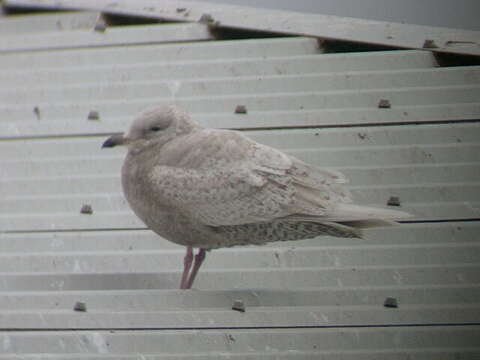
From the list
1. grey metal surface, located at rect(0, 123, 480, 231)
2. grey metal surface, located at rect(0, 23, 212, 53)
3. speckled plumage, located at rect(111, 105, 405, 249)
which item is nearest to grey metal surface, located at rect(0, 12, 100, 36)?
grey metal surface, located at rect(0, 23, 212, 53)

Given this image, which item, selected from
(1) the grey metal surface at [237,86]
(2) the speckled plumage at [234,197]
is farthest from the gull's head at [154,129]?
(1) the grey metal surface at [237,86]

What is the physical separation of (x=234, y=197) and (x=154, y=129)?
1.81 feet

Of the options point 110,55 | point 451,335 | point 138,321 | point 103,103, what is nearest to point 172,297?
point 138,321

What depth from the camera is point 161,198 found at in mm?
5168

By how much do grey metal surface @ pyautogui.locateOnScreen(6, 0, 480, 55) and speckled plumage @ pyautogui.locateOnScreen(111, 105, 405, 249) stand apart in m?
1.70

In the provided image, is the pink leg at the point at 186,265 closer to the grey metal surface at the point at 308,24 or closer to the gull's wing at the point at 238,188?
the gull's wing at the point at 238,188

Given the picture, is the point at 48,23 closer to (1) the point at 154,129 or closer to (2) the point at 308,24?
(2) the point at 308,24

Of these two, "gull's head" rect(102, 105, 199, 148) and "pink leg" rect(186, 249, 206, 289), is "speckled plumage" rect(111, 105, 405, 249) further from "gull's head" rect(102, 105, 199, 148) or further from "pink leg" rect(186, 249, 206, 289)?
"gull's head" rect(102, 105, 199, 148)

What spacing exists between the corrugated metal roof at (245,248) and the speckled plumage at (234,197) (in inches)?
8.6

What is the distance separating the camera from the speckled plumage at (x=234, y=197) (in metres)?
5.12

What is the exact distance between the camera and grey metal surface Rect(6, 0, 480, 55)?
6.62m

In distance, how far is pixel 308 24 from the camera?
705cm

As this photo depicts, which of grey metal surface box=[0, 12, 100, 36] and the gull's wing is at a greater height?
the gull's wing

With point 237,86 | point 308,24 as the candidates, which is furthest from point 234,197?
point 308,24
